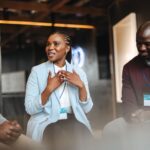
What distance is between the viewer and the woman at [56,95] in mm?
1212

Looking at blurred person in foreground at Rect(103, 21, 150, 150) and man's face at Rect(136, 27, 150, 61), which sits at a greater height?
man's face at Rect(136, 27, 150, 61)

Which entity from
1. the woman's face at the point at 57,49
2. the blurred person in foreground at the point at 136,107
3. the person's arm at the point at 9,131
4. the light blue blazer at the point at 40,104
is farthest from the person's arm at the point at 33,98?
the person's arm at the point at 9,131

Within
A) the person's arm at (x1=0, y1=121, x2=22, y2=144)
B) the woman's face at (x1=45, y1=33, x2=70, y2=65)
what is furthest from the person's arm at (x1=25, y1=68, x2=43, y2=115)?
the person's arm at (x1=0, y1=121, x2=22, y2=144)

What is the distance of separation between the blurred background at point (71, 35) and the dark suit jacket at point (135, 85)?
0.36m

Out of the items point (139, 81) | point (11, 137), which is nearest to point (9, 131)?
point (11, 137)

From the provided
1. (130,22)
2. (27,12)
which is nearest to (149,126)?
(130,22)

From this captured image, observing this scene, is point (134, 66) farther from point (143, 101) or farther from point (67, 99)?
point (67, 99)

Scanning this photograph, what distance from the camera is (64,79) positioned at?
3.99 ft

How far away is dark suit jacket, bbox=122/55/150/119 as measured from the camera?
3.62ft

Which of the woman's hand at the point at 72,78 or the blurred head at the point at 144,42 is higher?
the blurred head at the point at 144,42

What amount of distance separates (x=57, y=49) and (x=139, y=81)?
34cm

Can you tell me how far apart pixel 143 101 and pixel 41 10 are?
1125 millimetres

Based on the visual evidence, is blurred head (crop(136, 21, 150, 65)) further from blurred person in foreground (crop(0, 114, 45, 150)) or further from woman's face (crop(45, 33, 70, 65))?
blurred person in foreground (crop(0, 114, 45, 150))

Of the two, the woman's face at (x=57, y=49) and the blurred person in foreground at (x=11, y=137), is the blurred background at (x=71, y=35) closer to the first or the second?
the woman's face at (x=57, y=49)
